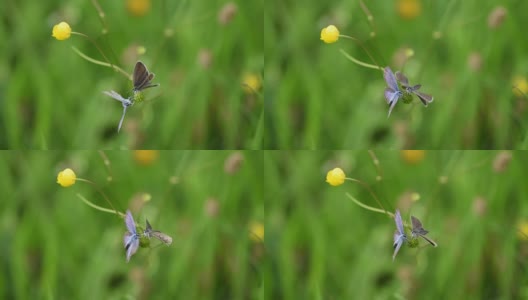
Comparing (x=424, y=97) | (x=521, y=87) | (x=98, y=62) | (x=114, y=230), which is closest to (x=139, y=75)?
(x=98, y=62)

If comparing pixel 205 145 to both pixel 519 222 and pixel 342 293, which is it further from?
pixel 519 222

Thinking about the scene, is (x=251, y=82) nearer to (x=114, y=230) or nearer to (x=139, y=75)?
(x=139, y=75)

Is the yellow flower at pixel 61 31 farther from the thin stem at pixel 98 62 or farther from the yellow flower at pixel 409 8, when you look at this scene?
the yellow flower at pixel 409 8

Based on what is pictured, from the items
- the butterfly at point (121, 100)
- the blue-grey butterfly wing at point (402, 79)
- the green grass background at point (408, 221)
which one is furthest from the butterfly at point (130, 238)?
the blue-grey butterfly wing at point (402, 79)

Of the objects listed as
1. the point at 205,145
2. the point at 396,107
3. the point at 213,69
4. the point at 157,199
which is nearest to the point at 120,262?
the point at 157,199

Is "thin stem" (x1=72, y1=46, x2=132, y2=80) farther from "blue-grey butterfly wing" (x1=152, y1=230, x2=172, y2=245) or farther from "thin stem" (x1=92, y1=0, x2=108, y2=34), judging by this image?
"blue-grey butterfly wing" (x1=152, y1=230, x2=172, y2=245)
